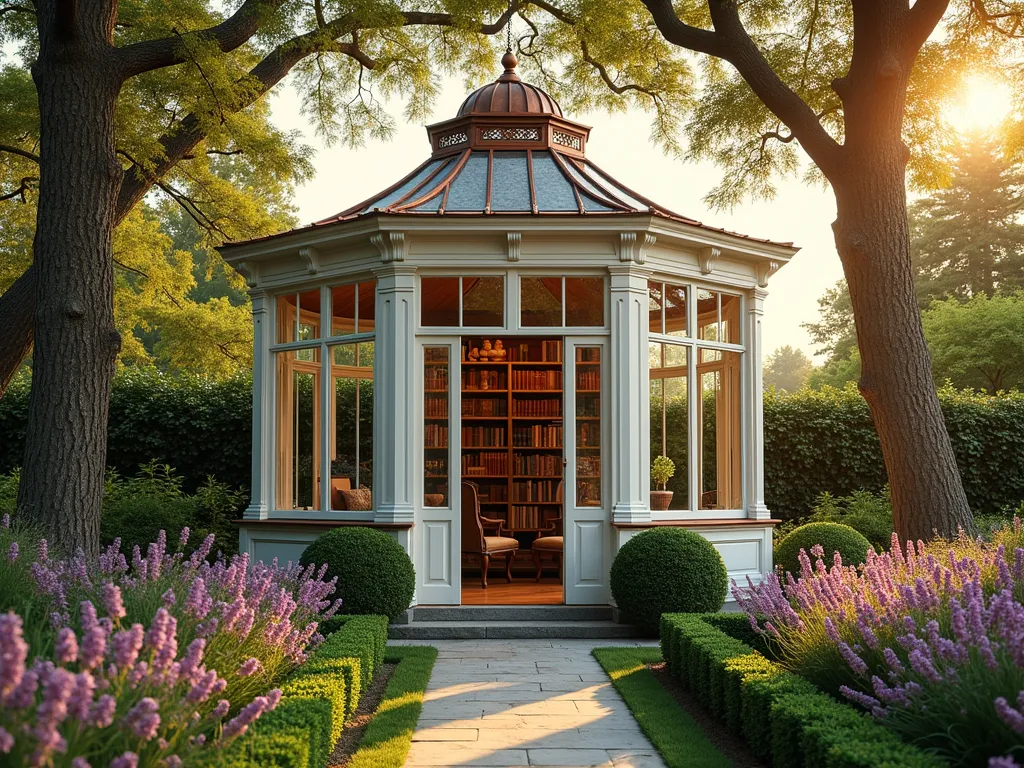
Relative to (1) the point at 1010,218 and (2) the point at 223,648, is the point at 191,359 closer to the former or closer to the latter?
(2) the point at 223,648

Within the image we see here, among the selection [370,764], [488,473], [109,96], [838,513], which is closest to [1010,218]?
[838,513]

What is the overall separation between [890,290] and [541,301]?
120 inches

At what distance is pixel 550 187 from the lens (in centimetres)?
995

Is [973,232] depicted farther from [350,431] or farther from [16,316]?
[16,316]

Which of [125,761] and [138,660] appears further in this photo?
[138,660]

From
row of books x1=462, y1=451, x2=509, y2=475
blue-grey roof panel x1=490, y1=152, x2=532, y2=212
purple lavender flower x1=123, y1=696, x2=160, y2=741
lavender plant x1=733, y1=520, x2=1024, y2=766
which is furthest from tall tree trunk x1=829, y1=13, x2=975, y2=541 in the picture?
purple lavender flower x1=123, y1=696, x2=160, y2=741

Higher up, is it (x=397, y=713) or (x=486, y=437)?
(x=486, y=437)

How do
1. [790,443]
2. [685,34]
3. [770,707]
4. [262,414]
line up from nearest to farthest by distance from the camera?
[770,707] → [685,34] → [262,414] → [790,443]

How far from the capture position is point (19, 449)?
1360 centimetres

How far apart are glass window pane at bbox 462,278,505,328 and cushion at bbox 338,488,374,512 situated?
1.85m

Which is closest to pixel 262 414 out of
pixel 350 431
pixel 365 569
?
pixel 350 431

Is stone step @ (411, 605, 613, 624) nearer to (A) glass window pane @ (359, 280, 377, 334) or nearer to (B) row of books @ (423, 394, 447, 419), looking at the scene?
(B) row of books @ (423, 394, 447, 419)

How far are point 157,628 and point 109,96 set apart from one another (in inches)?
281

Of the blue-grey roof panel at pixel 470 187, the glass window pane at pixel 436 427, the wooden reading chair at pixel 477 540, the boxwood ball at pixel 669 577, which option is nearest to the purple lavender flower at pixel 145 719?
the boxwood ball at pixel 669 577
